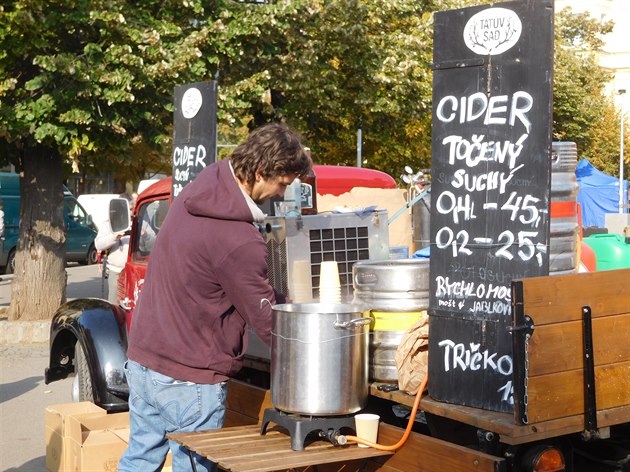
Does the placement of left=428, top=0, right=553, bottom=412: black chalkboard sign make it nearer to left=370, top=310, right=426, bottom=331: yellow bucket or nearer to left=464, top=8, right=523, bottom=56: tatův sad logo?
left=464, top=8, right=523, bottom=56: tatův sad logo

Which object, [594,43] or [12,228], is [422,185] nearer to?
[12,228]

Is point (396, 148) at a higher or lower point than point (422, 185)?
higher

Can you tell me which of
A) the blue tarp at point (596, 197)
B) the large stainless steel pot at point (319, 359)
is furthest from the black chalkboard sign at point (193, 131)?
the blue tarp at point (596, 197)

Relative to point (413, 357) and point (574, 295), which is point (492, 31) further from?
point (413, 357)

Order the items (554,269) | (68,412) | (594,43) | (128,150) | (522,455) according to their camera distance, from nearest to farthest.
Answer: (522,455), (554,269), (68,412), (128,150), (594,43)

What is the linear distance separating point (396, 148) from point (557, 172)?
15.8 meters

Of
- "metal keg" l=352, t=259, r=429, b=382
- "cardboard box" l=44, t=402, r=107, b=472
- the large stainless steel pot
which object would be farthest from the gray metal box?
"cardboard box" l=44, t=402, r=107, b=472

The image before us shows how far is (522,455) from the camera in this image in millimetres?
3207

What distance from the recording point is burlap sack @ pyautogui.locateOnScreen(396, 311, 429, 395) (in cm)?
366

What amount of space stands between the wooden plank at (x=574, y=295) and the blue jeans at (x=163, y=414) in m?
1.30

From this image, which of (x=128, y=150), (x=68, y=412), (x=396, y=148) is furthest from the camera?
(x=396, y=148)

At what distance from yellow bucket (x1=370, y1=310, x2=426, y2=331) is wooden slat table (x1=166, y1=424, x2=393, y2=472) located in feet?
1.77

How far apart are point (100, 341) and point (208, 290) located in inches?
112

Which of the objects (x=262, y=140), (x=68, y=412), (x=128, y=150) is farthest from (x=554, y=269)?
(x=128, y=150)
